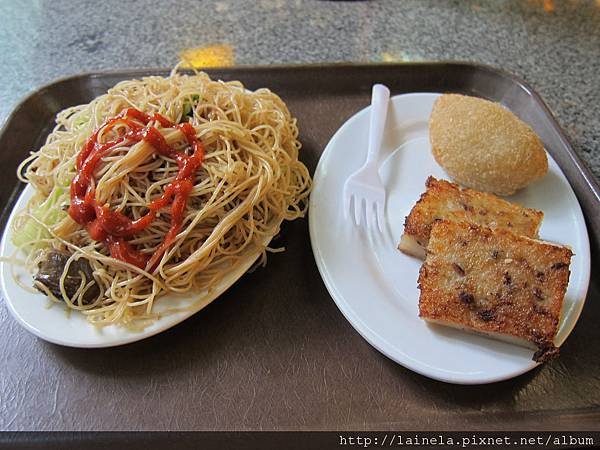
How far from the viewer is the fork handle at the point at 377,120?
55.1 inches

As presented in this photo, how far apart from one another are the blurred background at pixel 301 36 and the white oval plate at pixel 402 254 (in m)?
0.66

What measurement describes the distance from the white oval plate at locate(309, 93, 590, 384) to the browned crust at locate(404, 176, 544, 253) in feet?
0.26

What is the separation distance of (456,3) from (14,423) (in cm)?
248

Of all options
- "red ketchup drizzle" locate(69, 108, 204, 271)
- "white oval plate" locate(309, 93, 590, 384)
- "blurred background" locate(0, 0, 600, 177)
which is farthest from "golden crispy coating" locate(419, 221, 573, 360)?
"blurred background" locate(0, 0, 600, 177)

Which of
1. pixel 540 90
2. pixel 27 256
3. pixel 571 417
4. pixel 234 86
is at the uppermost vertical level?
pixel 234 86

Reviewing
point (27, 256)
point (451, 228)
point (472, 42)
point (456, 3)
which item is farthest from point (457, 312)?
point (456, 3)

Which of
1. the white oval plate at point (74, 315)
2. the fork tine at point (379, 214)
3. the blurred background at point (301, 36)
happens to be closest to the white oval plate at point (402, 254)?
the fork tine at point (379, 214)

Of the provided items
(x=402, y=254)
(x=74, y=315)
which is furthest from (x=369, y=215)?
(x=74, y=315)

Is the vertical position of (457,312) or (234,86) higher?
(234,86)

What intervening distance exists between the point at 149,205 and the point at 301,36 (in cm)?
135

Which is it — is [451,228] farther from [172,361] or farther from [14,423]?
[14,423]

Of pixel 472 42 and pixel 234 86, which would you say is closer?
pixel 234 86

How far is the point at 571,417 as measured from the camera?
98 centimetres

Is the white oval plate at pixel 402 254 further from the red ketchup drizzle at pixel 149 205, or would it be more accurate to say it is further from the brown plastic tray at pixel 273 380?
the red ketchup drizzle at pixel 149 205
